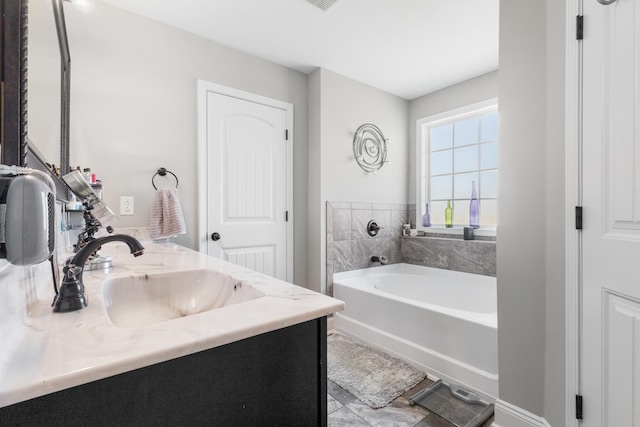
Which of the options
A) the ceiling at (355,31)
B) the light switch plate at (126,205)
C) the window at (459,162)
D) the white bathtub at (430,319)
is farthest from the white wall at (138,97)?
the window at (459,162)

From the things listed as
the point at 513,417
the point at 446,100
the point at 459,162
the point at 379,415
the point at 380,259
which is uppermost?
the point at 446,100

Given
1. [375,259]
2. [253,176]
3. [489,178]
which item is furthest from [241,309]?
[489,178]

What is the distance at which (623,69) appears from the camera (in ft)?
3.15

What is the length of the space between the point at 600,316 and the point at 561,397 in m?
0.39

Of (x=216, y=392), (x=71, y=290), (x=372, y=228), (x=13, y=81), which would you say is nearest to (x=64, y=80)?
(x=13, y=81)

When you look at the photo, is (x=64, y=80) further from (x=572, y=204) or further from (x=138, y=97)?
(x=572, y=204)

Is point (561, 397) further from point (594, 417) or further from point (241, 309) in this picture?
point (241, 309)

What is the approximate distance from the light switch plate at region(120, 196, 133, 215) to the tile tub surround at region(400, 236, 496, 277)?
2648 mm

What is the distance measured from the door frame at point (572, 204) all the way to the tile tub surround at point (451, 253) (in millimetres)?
1558

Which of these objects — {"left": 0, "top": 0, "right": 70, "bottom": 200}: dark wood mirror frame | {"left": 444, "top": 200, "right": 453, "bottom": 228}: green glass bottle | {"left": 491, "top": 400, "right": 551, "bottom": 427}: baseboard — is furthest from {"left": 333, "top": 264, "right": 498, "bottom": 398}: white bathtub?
{"left": 0, "top": 0, "right": 70, "bottom": 200}: dark wood mirror frame

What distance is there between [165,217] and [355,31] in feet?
6.31

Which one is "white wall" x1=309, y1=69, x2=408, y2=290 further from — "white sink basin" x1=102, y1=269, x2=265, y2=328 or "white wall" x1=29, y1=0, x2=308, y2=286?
"white sink basin" x1=102, y1=269, x2=265, y2=328

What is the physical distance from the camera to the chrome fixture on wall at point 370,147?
300 centimetres

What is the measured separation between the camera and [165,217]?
2.02m
